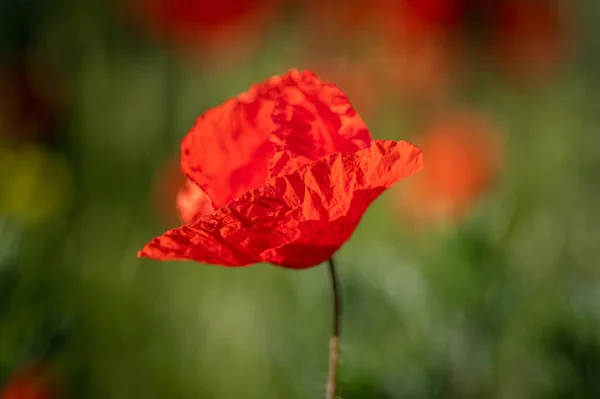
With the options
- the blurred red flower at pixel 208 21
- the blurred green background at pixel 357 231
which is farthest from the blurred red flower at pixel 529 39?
the blurred red flower at pixel 208 21

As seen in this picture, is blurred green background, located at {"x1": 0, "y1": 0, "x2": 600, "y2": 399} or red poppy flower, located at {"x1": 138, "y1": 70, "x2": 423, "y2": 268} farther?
blurred green background, located at {"x1": 0, "y1": 0, "x2": 600, "y2": 399}

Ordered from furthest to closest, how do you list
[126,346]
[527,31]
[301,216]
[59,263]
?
[527,31], [59,263], [126,346], [301,216]

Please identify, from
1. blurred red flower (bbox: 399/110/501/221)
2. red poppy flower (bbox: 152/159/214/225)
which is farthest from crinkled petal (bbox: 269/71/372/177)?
red poppy flower (bbox: 152/159/214/225)

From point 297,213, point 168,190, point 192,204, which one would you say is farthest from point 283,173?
point 168,190

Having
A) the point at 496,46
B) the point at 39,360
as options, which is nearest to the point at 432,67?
the point at 496,46

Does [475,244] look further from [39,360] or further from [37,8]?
[37,8]

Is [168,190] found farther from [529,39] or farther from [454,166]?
[529,39]

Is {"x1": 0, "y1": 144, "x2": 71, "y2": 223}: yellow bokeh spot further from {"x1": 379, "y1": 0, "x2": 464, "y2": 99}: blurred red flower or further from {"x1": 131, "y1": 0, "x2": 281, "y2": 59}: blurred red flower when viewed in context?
{"x1": 379, "y1": 0, "x2": 464, "y2": 99}: blurred red flower
